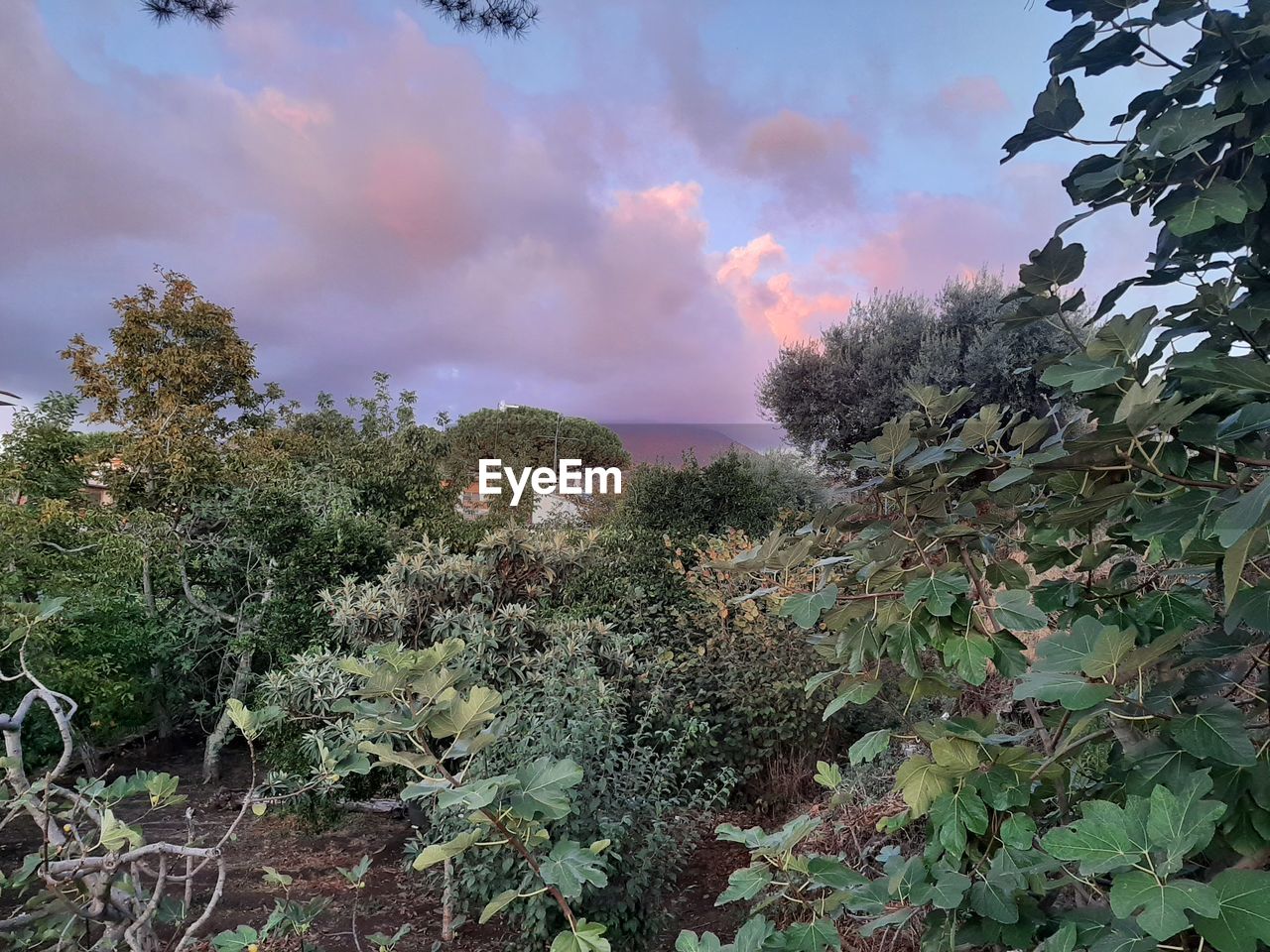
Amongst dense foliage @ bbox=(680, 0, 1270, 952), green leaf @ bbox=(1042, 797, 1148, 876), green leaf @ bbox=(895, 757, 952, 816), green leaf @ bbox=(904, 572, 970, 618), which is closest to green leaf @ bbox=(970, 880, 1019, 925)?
dense foliage @ bbox=(680, 0, 1270, 952)

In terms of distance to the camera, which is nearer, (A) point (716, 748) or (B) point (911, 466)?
(B) point (911, 466)

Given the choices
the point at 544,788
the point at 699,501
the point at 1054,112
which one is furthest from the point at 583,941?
the point at 699,501

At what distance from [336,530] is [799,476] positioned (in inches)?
300

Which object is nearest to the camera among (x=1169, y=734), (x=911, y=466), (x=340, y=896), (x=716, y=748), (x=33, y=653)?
(x=1169, y=734)

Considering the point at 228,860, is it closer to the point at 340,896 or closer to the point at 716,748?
the point at 340,896

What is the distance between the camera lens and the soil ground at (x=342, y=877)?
9.11ft

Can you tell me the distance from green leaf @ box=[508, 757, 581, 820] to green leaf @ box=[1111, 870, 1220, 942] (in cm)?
55

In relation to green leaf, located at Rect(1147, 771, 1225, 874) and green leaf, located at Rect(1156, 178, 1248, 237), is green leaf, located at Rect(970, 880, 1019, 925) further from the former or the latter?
green leaf, located at Rect(1156, 178, 1248, 237)

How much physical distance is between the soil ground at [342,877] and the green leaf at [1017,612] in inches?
78.3

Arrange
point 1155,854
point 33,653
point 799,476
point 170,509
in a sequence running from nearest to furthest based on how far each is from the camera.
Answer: point 1155,854
point 33,653
point 170,509
point 799,476

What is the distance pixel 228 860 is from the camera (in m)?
3.44

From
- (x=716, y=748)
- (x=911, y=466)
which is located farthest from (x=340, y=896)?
(x=911, y=466)

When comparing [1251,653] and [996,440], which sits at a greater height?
[996,440]

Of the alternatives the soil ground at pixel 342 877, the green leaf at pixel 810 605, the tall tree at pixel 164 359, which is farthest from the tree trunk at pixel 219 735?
the tall tree at pixel 164 359
